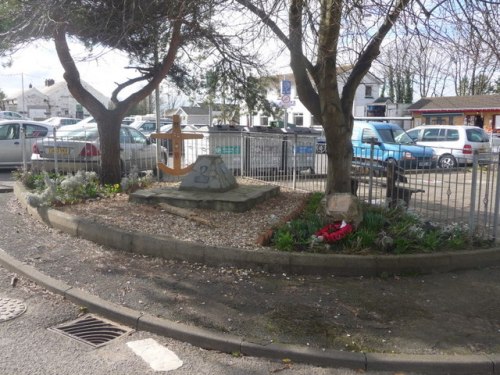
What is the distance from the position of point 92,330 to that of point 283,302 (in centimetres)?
178

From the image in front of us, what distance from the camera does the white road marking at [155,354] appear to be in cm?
381

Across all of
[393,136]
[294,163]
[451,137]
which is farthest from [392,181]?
[451,137]

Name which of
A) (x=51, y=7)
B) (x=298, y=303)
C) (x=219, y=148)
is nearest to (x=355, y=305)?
(x=298, y=303)

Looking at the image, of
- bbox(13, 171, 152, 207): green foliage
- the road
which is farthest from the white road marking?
bbox(13, 171, 152, 207): green foliage

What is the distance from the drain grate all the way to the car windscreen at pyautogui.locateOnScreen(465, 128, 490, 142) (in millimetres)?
18382

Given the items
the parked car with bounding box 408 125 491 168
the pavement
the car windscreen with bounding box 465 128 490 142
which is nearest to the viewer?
the pavement

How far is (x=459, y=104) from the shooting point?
42500 mm

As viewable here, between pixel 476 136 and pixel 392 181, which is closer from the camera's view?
pixel 392 181

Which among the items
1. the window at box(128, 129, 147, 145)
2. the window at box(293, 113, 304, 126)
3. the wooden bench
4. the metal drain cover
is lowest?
the metal drain cover

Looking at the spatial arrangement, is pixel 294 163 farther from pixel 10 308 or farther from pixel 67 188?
pixel 10 308

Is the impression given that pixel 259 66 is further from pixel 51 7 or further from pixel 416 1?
pixel 416 1

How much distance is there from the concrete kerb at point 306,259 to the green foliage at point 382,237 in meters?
0.22

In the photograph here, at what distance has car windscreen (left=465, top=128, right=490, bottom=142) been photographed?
65.1 feet

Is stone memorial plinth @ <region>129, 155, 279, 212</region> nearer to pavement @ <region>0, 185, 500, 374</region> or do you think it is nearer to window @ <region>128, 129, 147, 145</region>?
pavement @ <region>0, 185, 500, 374</region>
